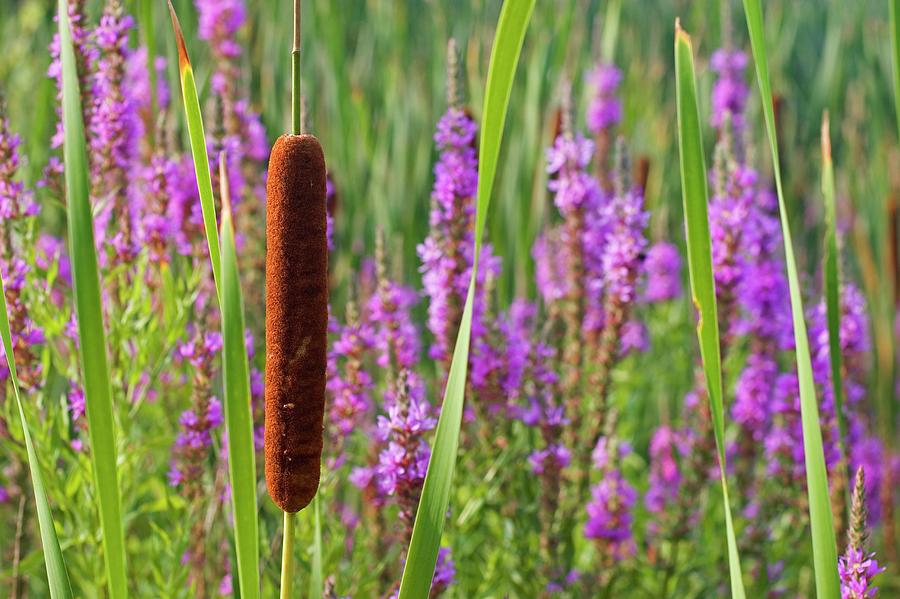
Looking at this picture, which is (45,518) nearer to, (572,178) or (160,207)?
(160,207)

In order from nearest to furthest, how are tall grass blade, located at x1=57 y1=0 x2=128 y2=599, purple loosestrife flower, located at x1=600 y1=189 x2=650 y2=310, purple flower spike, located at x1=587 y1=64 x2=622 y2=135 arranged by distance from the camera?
1. tall grass blade, located at x1=57 y1=0 x2=128 y2=599
2. purple loosestrife flower, located at x1=600 y1=189 x2=650 y2=310
3. purple flower spike, located at x1=587 y1=64 x2=622 y2=135

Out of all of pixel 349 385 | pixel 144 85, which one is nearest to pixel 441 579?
pixel 349 385

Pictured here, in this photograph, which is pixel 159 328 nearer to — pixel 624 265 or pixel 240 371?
pixel 624 265

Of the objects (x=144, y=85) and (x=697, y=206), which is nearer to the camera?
(x=697, y=206)

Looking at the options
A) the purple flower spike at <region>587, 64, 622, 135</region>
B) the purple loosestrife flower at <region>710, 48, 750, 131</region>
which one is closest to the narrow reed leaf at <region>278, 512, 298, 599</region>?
the purple flower spike at <region>587, 64, 622, 135</region>

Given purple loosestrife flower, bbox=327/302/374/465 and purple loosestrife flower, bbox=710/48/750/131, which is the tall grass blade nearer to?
purple loosestrife flower, bbox=327/302/374/465

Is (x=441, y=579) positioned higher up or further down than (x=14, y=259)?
further down

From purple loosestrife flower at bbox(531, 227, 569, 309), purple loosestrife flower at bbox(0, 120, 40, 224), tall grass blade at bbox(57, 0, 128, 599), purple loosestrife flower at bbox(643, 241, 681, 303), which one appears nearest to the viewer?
tall grass blade at bbox(57, 0, 128, 599)
